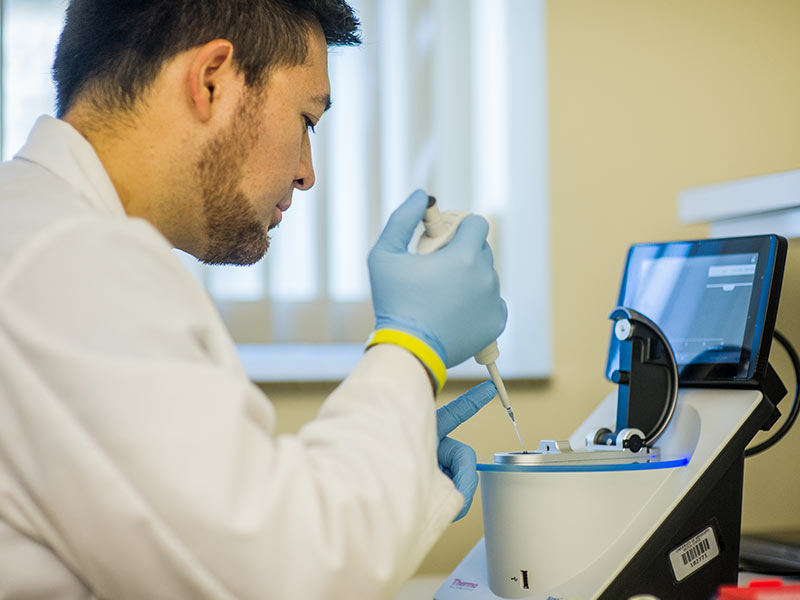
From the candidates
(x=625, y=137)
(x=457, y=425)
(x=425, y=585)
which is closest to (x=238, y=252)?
(x=457, y=425)

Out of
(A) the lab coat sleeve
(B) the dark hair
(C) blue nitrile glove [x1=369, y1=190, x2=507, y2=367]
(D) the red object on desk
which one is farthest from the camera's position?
(B) the dark hair

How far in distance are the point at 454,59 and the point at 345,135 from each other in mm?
255

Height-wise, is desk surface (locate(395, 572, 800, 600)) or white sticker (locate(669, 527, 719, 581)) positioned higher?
white sticker (locate(669, 527, 719, 581))

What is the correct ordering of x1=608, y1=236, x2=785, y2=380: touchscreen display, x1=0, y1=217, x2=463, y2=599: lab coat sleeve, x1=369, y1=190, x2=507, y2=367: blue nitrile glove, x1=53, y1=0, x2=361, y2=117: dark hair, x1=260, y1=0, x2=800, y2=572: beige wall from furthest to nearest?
x1=260, y1=0, x2=800, y2=572: beige wall, x1=608, y1=236, x2=785, y2=380: touchscreen display, x1=53, y1=0, x2=361, y2=117: dark hair, x1=369, y1=190, x2=507, y2=367: blue nitrile glove, x1=0, y1=217, x2=463, y2=599: lab coat sleeve

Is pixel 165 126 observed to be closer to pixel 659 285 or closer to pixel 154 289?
pixel 154 289

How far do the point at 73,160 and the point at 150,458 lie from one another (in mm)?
357

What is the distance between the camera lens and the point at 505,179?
5.35ft

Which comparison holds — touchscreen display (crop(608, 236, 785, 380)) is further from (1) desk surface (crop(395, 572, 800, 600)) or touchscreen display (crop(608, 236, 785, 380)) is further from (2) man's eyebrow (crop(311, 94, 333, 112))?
(2) man's eyebrow (crop(311, 94, 333, 112))

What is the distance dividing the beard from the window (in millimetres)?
587

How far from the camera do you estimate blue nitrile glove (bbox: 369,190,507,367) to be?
2.53ft

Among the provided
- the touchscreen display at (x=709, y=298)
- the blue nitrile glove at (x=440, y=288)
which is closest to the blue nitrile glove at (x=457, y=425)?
the blue nitrile glove at (x=440, y=288)

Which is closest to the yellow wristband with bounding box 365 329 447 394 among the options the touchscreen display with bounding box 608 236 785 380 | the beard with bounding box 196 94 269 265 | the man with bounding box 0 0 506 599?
the man with bounding box 0 0 506 599

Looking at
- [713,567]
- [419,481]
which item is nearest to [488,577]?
[713,567]

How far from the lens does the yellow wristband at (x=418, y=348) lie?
74cm
